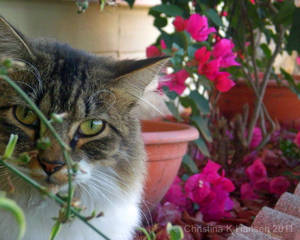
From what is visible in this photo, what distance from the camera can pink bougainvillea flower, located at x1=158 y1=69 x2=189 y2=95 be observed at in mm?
2184

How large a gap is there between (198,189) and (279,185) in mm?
605

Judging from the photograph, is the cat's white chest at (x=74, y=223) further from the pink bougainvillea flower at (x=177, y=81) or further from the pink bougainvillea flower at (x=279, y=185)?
the pink bougainvillea flower at (x=279, y=185)

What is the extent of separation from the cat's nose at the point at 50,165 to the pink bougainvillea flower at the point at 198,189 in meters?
1.16

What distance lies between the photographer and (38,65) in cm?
129

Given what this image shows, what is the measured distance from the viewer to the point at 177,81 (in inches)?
86.7

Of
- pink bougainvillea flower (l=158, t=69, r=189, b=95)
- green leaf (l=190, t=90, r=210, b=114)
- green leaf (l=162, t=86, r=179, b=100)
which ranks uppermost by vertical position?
pink bougainvillea flower (l=158, t=69, r=189, b=95)

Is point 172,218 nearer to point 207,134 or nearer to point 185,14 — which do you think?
point 207,134

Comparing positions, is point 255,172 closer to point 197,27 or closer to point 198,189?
point 198,189

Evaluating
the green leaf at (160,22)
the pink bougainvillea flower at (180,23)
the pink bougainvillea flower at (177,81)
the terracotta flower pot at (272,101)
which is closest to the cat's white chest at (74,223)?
the pink bougainvillea flower at (177,81)

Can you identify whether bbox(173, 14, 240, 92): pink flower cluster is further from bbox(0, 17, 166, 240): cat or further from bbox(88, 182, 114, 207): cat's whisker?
bbox(88, 182, 114, 207): cat's whisker

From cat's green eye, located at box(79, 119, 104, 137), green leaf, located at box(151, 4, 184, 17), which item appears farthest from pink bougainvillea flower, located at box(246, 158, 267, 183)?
cat's green eye, located at box(79, 119, 104, 137)

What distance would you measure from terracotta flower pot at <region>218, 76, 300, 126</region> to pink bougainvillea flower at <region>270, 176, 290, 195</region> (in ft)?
4.59

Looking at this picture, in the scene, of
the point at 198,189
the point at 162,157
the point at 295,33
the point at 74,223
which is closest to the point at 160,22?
the point at 295,33

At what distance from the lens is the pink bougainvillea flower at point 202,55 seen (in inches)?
81.4
